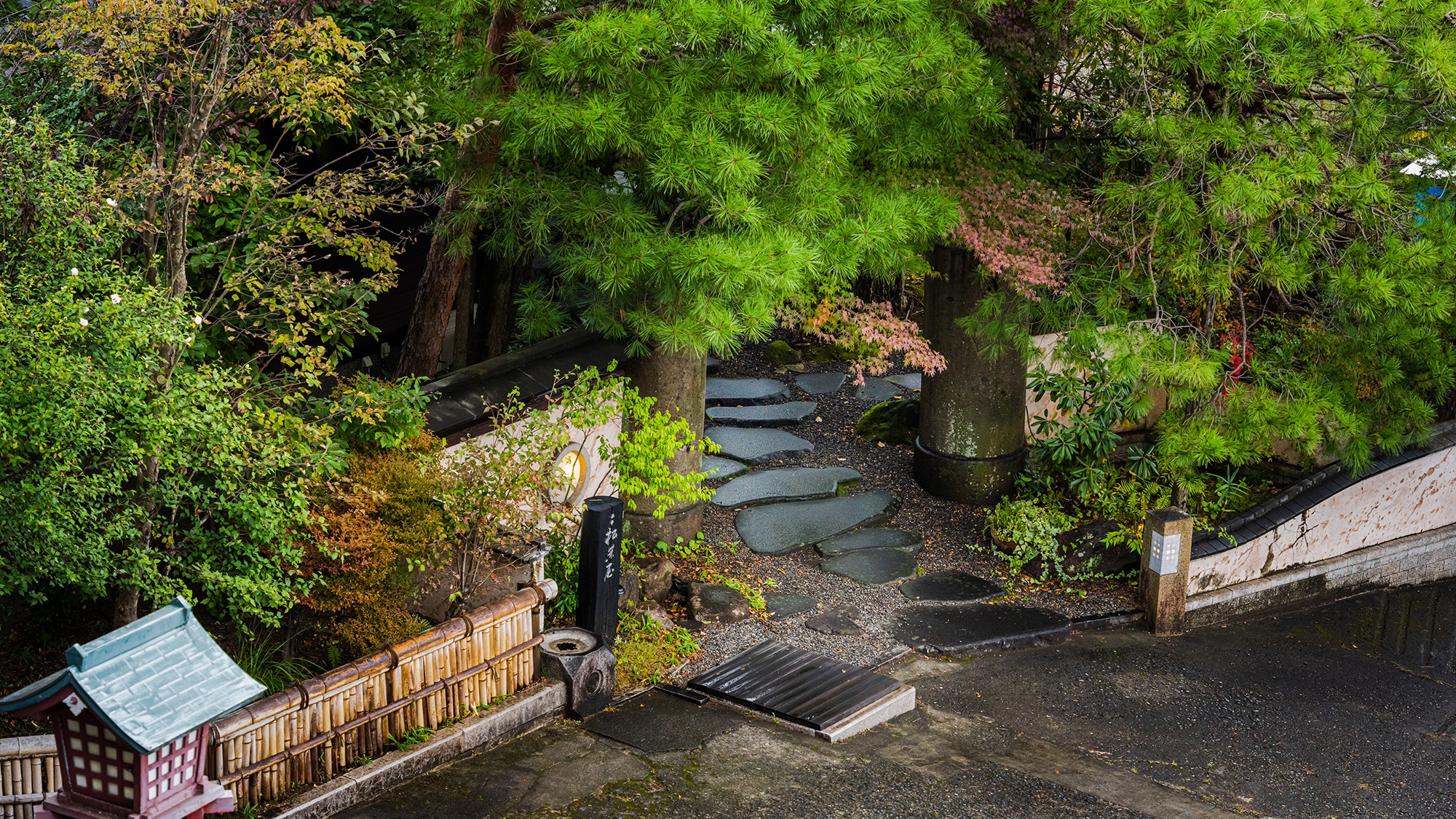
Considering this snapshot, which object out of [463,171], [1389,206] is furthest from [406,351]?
[1389,206]

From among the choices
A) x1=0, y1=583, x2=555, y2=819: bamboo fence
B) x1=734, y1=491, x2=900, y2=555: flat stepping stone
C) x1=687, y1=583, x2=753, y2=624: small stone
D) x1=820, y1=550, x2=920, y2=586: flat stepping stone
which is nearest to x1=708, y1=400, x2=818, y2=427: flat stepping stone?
x1=734, y1=491, x2=900, y2=555: flat stepping stone

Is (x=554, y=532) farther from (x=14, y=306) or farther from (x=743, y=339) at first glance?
(x=743, y=339)

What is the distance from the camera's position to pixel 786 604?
1077cm

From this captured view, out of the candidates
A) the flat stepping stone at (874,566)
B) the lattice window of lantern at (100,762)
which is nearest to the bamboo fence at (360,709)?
the lattice window of lantern at (100,762)

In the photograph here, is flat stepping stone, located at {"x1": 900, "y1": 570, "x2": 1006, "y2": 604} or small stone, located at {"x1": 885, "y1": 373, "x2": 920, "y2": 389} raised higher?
small stone, located at {"x1": 885, "y1": 373, "x2": 920, "y2": 389}

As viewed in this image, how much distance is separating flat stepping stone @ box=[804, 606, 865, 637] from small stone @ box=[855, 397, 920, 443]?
3925 mm

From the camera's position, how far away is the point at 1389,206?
929 centimetres

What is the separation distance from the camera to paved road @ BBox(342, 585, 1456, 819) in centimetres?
751

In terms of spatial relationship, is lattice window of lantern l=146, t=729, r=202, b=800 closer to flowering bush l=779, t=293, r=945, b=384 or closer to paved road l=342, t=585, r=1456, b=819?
paved road l=342, t=585, r=1456, b=819

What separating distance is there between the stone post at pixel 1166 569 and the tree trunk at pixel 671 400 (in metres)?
3.91

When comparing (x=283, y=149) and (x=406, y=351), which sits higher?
(x=283, y=149)

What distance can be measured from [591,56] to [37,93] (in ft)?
12.2

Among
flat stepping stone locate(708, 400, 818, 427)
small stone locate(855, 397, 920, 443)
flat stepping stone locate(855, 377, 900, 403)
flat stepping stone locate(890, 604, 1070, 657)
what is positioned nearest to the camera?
flat stepping stone locate(890, 604, 1070, 657)

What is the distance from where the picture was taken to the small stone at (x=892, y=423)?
1438 cm
